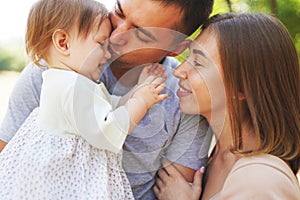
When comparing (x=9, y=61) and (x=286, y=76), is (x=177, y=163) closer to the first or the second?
(x=286, y=76)

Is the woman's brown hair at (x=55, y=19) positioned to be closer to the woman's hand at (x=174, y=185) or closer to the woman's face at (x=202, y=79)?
the woman's face at (x=202, y=79)

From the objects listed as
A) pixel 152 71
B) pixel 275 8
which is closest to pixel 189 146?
pixel 152 71

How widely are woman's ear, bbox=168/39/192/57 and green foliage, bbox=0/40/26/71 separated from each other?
305 cm

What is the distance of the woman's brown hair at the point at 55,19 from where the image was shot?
4.25 ft

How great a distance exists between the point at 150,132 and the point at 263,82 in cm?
35

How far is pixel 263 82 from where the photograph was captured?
50.8 inches

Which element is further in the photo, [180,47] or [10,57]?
[10,57]

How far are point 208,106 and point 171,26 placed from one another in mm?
257

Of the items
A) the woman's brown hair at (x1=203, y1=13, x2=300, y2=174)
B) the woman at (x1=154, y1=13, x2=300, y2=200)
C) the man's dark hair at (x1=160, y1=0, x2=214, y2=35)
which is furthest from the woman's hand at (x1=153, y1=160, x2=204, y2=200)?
the man's dark hair at (x1=160, y1=0, x2=214, y2=35)

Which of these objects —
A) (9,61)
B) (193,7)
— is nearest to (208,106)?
(193,7)

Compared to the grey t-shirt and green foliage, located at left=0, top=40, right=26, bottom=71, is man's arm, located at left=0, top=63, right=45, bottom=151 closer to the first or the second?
the grey t-shirt

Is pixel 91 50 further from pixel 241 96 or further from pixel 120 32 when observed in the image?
pixel 241 96

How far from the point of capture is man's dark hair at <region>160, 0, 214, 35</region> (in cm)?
139

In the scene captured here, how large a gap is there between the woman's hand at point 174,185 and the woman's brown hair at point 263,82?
6.6 inches
